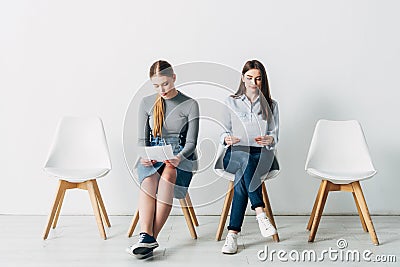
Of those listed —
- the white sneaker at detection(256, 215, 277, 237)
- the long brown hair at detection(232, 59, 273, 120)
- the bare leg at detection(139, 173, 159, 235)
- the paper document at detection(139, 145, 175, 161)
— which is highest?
the long brown hair at detection(232, 59, 273, 120)

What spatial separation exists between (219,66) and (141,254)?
1.41m

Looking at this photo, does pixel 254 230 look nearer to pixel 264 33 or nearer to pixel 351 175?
pixel 351 175

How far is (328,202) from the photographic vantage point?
3.74m

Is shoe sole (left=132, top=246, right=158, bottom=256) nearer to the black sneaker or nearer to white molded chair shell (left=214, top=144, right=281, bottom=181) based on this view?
the black sneaker

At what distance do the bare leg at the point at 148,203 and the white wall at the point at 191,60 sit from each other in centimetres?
81

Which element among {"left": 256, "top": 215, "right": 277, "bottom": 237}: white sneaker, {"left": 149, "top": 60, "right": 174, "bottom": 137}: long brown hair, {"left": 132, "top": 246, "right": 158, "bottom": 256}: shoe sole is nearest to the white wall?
{"left": 149, "top": 60, "right": 174, "bottom": 137}: long brown hair

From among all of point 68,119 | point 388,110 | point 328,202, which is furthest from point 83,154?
point 388,110

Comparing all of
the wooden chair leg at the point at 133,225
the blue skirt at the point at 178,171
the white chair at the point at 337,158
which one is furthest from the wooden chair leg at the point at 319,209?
the wooden chair leg at the point at 133,225

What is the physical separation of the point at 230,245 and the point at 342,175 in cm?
73

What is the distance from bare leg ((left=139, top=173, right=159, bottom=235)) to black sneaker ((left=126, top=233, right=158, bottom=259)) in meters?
0.04

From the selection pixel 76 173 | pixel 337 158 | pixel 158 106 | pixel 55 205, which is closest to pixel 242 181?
pixel 158 106

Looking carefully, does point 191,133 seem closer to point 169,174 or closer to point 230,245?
point 169,174

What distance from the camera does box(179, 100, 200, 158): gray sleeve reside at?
299 centimetres

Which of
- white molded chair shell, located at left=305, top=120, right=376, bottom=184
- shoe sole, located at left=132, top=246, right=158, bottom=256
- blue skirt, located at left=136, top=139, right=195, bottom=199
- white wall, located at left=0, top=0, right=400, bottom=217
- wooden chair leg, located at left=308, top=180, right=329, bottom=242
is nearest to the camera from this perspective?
shoe sole, located at left=132, top=246, right=158, bottom=256
